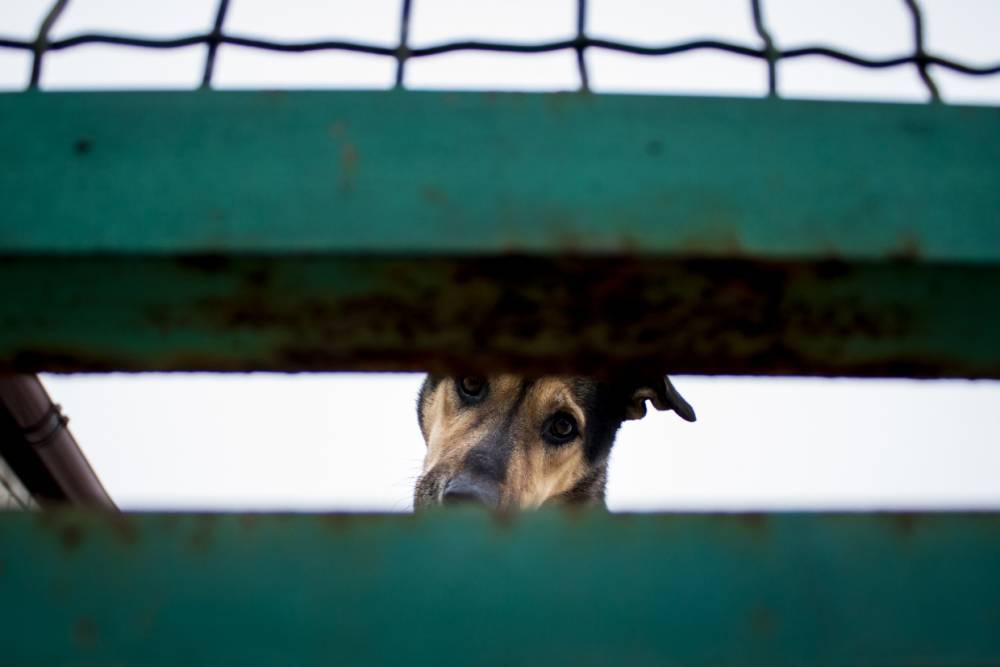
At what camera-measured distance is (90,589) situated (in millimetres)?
946

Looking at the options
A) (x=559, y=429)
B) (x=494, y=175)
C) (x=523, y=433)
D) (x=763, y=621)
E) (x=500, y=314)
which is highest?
(x=559, y=429)

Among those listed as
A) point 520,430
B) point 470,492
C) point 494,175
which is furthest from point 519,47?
point 520,430

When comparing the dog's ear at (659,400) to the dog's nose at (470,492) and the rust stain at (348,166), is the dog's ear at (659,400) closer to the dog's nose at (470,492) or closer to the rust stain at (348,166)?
the dog's nose at (470,492)

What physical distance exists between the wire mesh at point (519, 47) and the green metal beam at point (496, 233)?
13.0 inches

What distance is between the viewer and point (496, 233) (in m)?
0.99

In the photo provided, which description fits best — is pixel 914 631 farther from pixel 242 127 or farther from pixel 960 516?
pixel 242 127

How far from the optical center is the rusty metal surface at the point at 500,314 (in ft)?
3.27

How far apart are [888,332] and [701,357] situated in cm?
22

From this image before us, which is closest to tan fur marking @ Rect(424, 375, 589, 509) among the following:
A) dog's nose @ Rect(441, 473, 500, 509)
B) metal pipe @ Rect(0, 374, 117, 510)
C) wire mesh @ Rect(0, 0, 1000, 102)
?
dog's nose @ Rect(441, 473, 500, 509)

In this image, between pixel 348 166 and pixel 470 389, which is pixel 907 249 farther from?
pixel 470 389

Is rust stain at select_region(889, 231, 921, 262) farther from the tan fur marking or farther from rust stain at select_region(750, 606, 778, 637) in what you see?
the tan fur marking

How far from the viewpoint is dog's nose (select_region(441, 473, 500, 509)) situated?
4430mm

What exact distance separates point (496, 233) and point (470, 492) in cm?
362

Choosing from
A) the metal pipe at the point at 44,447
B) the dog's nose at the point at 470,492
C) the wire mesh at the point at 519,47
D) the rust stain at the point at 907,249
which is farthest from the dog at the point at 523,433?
the rust stain at the point at 907,249
